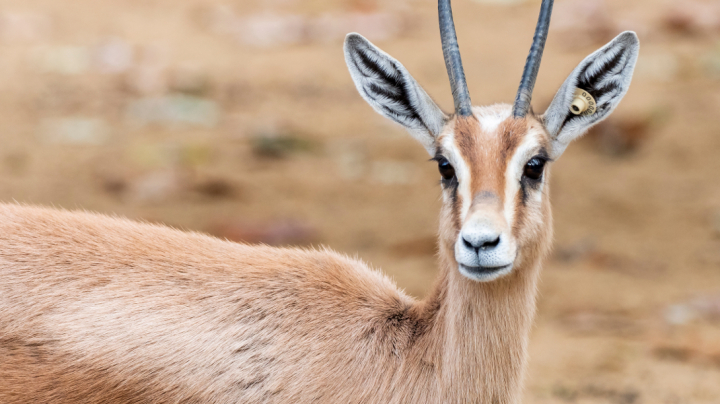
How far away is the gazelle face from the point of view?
3.38m

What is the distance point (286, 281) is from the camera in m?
4.00

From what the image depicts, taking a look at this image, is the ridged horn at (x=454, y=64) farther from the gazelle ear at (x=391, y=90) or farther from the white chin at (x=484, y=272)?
the white chin at (x=484, y=272)

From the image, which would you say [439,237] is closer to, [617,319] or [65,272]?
[65,272]

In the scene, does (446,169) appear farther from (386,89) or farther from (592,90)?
(592,90)

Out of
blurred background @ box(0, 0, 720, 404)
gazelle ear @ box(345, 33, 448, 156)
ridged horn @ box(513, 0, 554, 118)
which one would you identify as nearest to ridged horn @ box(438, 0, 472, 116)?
gazelle ear @ box(345, 33, 448, 156)

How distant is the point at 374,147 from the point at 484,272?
8149 millimetres

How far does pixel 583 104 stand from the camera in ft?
13.1

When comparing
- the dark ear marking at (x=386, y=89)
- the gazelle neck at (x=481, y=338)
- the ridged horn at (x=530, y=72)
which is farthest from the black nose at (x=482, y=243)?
the dark ear marking at (x=386, y=89)

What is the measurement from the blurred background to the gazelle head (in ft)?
8.20

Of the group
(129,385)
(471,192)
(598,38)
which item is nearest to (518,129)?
(471,192)

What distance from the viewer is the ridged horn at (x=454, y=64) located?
155 inches

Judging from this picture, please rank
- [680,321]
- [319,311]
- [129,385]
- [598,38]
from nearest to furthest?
[129,385], [319,311], [680,321], [598,38]

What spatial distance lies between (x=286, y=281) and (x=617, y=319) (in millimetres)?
4132

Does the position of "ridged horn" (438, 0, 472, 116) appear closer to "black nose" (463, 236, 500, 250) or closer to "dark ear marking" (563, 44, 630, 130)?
"dark ear marking" (563, 44, 630, 130)
